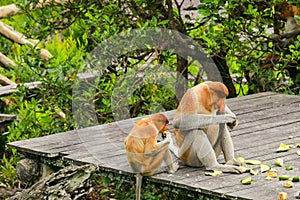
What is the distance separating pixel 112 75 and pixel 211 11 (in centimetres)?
115

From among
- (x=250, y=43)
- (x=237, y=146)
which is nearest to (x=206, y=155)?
(x=237, y=146)

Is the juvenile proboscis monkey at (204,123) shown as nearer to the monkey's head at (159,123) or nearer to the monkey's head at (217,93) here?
the monkey's head at (217,93)

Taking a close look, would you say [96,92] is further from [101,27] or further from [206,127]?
[206,127]

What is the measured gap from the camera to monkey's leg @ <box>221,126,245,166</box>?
4984 millimetres

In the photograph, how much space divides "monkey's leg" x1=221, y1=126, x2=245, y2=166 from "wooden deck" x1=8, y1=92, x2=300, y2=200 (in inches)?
5.8

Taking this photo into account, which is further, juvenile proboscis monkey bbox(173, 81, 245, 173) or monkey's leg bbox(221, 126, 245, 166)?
monkey's leg bbox(221, 126, 245, 166)

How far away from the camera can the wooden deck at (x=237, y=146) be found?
4.60m

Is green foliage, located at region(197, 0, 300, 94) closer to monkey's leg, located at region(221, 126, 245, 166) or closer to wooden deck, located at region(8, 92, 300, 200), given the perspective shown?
wooden deck, located at region(8, 92, 300, 200)

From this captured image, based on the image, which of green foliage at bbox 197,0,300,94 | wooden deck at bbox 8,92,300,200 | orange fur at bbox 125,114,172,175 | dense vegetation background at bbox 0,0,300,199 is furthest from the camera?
dense vegetation background at bbox 0,0,300,199

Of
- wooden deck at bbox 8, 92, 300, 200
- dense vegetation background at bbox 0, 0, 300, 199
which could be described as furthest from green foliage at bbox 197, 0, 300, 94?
wooden deck at bbox 8, 92, 300, 200

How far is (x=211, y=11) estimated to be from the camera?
6766 mm

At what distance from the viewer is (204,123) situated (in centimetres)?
486

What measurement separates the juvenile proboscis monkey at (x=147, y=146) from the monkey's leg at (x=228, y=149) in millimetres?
386

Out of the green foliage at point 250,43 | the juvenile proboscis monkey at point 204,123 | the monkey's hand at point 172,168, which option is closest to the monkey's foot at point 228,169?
the juvenile proboscis monkey at point 204,123
